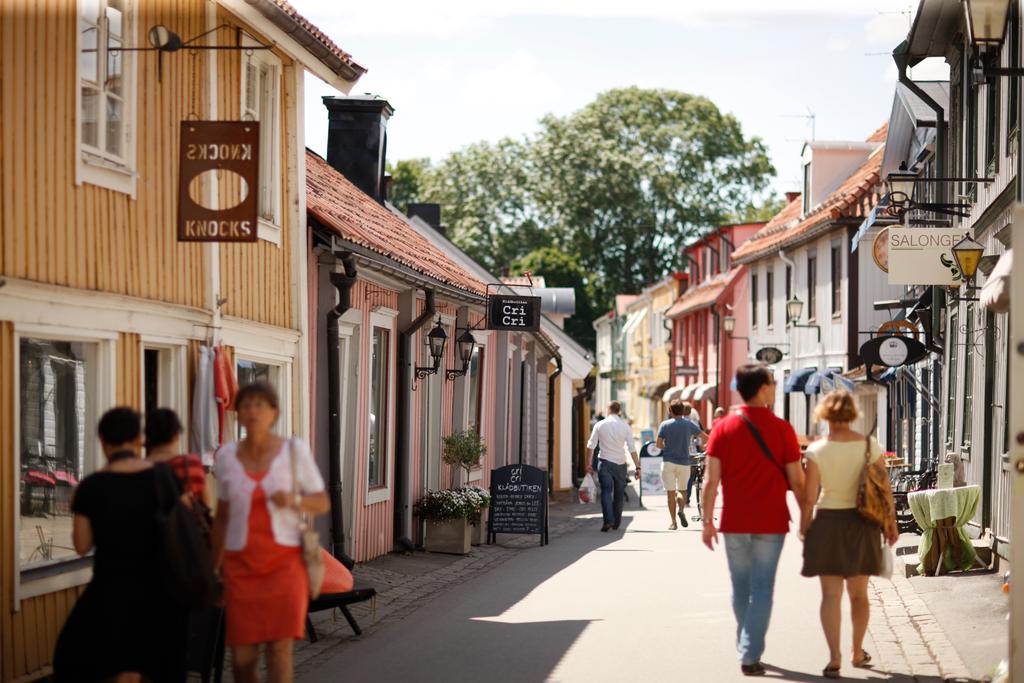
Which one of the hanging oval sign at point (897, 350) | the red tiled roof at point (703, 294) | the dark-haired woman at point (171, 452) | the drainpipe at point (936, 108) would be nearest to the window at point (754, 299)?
the red tiled roof at point (703, 294)

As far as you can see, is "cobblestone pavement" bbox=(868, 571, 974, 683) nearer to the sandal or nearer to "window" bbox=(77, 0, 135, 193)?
the sandal

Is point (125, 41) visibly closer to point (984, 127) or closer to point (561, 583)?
Result: point (561, 583)

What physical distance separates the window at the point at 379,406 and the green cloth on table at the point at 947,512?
5.80 m

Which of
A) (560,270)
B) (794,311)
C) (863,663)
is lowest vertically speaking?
(863,663)

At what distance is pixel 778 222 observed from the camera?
49125 millimetres

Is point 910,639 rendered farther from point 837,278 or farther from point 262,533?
point 837,278

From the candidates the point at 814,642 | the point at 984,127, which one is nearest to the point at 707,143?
the point at 984,127

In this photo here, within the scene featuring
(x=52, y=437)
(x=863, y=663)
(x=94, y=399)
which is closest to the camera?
(x=52, y=437)

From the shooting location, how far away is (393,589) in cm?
1438

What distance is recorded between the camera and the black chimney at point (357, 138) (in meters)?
24.9

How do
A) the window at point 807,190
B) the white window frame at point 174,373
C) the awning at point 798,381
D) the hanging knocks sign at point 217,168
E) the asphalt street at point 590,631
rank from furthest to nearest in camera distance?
the window at point 807,190 → the awning at point 798,381 → the white window frame at point 174,373 → the hanging knocks sign at point 217,168 → the asphalt street at point 590,631

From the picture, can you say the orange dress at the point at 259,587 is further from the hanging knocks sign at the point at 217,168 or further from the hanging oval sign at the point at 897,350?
the hanging oval sign at the point at 897,350

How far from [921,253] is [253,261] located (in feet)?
26.4

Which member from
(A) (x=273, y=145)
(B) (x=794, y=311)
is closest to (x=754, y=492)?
(A) (x=273, y=145)
